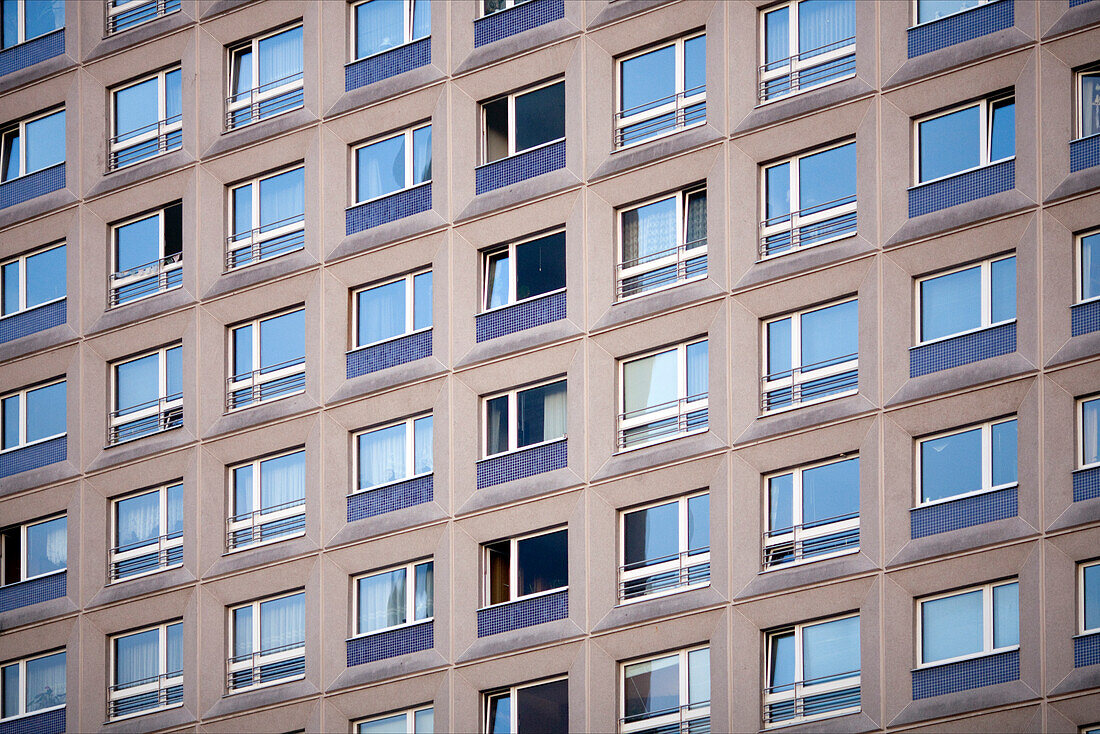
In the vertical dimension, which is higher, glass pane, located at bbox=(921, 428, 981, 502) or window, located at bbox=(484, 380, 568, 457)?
window, located at bbox=(484, 380, 568, 457)

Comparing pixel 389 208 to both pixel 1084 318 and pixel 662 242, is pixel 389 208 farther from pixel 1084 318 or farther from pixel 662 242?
pixel 1084 318

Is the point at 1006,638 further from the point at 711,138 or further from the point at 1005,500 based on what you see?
the point at 711,138

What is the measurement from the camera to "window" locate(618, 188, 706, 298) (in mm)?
Result: 50469

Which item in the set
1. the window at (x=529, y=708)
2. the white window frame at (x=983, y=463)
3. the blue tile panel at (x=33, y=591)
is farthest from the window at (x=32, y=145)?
the white window frame at (x=983, y=463)

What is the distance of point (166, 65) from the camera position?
188 ft

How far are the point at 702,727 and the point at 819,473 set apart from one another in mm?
4788

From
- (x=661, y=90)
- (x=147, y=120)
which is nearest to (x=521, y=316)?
(x=661, y=90)

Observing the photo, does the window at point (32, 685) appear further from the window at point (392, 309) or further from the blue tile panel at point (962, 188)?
the blue tile panel at point (962, 188)

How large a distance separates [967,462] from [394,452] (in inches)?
446

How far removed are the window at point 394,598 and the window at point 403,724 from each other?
1615 mm

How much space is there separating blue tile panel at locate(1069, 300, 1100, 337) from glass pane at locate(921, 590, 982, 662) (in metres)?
4.60

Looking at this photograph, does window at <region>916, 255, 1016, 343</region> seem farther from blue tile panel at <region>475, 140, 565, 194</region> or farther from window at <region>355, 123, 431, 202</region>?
window at <region>355, 123, 431, 202</region>

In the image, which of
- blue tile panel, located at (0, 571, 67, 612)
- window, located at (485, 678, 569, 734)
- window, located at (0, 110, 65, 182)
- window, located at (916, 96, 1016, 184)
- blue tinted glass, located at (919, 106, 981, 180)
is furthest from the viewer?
window, located at (0, 110, 65, 182)

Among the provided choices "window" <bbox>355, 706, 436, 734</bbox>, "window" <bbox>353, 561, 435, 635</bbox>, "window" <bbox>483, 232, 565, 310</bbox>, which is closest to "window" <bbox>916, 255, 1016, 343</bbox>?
"window" <bbox>483, 232, 565, 310</bbox>
